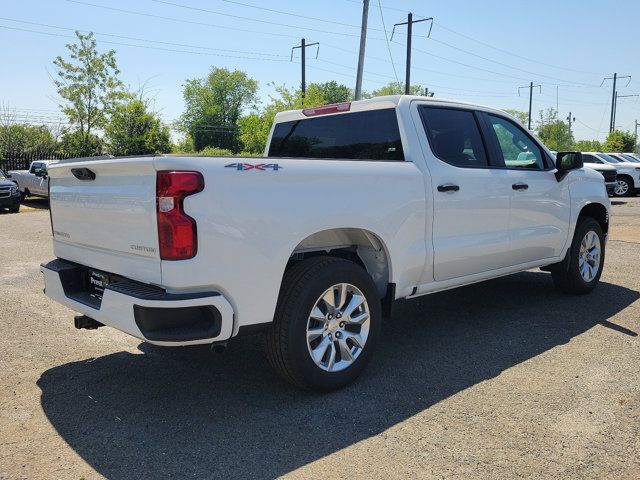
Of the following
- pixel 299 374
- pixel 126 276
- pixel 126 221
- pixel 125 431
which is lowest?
pixel 125 431

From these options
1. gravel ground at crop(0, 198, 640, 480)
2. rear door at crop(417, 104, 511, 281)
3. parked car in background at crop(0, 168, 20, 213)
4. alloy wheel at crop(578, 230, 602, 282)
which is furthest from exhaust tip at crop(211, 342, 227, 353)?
parked car in background at crop(0, 168, 20, 213)

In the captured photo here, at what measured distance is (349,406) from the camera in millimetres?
3551

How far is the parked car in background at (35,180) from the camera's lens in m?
18.9

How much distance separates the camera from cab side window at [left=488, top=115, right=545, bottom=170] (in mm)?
5203

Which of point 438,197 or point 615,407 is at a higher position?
point 438,197

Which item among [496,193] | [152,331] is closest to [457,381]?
[496,193]

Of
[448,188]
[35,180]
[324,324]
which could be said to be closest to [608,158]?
[448,188]

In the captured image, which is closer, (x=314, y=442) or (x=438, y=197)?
(x=314, y=442)

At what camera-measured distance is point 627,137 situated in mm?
49656

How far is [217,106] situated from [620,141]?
60.6m

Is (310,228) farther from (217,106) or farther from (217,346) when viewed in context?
(217,106)

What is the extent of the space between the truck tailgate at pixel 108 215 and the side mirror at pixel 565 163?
13.8ft

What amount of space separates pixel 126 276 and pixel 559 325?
389 cm

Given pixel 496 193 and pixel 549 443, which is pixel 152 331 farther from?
pixel 496 193
